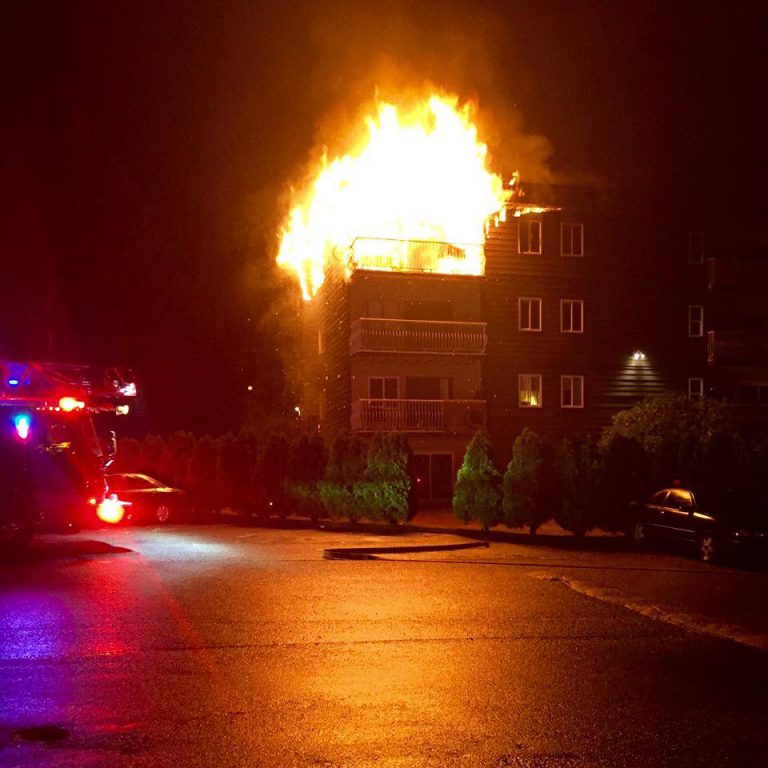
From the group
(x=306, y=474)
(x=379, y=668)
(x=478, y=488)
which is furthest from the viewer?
(x=306, y=474)

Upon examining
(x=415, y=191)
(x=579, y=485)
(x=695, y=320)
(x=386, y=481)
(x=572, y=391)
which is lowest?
(x=386, y=481)

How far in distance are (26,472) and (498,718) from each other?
1241 centimetres

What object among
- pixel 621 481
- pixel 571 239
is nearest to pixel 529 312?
pixel 571 239

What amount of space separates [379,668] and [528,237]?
3201cm

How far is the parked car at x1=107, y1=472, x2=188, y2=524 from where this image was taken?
26.5m

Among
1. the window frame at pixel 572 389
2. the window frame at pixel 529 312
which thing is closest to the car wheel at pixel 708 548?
the window frame at pixel 572 389

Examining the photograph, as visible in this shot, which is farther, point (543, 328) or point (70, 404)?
point (543, 328)

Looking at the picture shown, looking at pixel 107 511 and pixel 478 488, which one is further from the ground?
pixel 478 488

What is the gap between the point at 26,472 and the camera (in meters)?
16.5

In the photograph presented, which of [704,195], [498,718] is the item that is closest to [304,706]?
[498,718]

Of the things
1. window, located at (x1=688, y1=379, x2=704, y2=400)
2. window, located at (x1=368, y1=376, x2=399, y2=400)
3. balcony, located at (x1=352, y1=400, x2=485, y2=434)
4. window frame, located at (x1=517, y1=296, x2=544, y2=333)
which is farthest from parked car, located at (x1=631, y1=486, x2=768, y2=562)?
window, located at (x1=688, y1=379, x2=704, y2=400)

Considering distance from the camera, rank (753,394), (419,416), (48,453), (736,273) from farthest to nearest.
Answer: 1. (753,394)
2. (736,273)
3. (419,416)
4. (48,453)

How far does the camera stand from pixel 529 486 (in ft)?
75.8

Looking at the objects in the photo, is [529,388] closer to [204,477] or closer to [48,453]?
[204,477]
